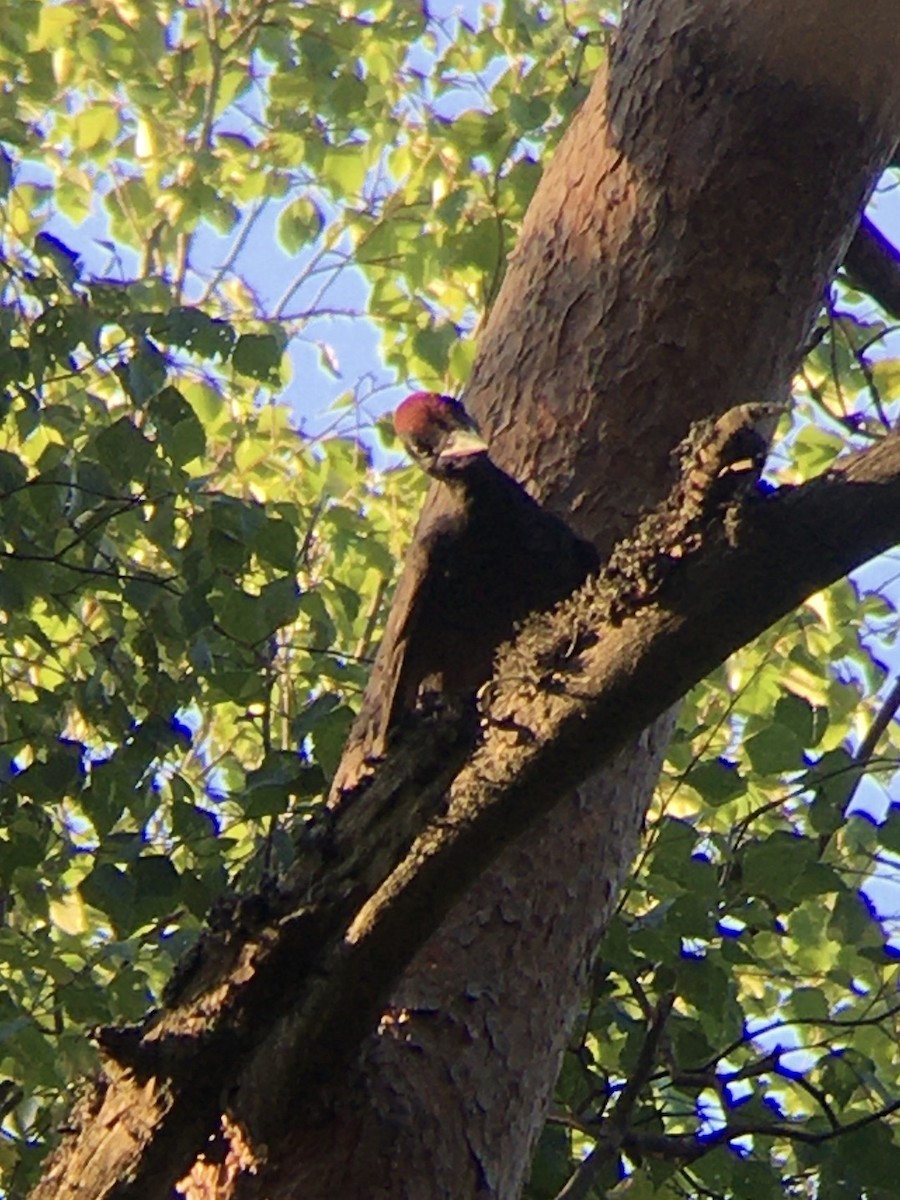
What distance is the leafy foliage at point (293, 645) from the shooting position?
7.66 feet

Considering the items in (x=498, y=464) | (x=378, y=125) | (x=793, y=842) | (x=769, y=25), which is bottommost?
(x=793, y=842)

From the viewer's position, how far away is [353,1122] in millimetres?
1681

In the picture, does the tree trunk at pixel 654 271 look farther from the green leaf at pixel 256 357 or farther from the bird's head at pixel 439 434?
the green leaf at pixel 256 357

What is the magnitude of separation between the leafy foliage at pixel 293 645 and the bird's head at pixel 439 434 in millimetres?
295

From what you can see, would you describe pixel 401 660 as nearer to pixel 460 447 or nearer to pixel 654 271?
pixel 460 447

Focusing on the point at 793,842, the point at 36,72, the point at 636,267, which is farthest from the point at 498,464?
the point at 36,72

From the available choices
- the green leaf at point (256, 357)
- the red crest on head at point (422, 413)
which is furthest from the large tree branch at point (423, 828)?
the green leaf at point (256, 357)

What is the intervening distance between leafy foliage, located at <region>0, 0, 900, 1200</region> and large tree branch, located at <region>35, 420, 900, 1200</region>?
0.63m

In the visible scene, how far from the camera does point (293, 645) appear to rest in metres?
3.10

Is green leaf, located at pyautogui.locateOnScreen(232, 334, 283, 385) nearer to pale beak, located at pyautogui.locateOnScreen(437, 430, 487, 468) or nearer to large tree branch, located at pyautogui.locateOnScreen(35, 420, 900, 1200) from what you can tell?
pale beak, located at pyautogui.locateOnScreen(437, 430, 487, 468)

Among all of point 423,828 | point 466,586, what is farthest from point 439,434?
point 423,828

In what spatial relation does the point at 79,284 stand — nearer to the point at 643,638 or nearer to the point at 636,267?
the point at 636,267

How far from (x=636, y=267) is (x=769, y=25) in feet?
1.32

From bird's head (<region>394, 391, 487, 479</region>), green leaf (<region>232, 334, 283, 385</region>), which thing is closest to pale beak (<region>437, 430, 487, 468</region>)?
bird's head (<region>394, 391, 487, 479</region>)
